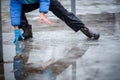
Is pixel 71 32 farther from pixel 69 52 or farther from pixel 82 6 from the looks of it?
pixel 82 6

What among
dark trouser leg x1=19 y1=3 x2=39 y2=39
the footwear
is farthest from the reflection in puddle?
the footwear

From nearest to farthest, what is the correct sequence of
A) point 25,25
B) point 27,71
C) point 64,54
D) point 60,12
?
1. point 27,71
2. point 64,54
3. point 60,12
4. point 25,25

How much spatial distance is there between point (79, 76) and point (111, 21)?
4.17m

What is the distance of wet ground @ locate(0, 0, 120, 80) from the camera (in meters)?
6.05

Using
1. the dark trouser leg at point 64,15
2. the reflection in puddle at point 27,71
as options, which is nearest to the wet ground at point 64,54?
the reflection in puddle at point 27,71

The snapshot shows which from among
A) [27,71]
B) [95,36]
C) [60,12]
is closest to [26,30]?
[60,12]

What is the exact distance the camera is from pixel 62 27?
371 inches

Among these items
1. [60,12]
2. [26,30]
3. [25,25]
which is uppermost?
[60,12]

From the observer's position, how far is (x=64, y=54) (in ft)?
23.6

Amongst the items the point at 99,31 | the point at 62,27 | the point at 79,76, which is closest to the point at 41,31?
the point at 62,27

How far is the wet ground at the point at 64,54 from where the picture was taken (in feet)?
19.8

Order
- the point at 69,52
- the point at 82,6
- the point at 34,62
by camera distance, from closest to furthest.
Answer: the point at 34,62 < the point at 69,52 < the point at 82,6

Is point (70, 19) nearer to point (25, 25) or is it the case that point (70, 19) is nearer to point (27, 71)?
point (25, 25)

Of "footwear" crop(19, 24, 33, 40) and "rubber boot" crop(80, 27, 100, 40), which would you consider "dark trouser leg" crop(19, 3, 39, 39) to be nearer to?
"footwear" crop(19, 24, 33, 40)
